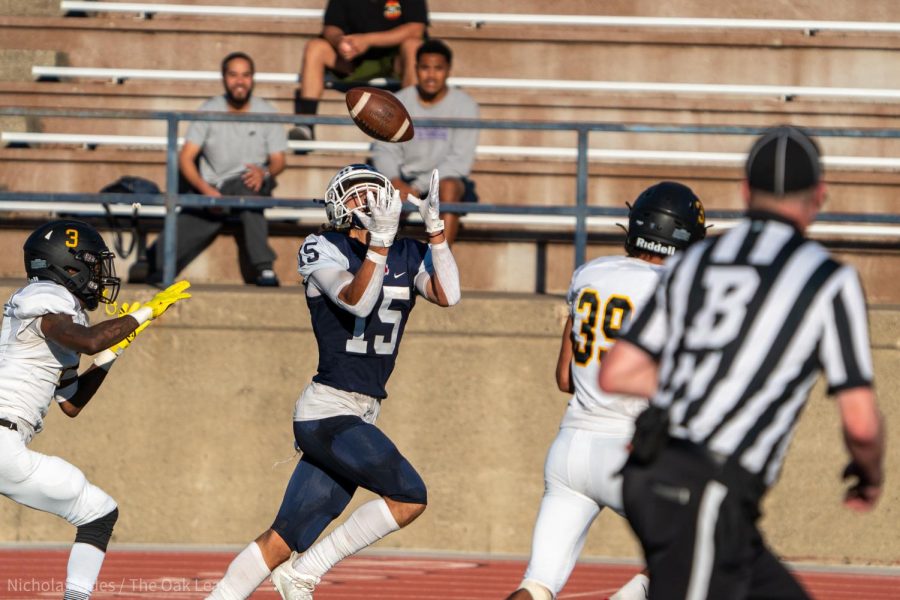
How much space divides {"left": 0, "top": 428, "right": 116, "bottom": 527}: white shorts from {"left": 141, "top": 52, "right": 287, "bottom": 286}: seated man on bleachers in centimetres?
329

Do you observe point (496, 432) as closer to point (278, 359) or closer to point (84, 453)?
point (278, 359)

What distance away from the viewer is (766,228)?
13.0 feet

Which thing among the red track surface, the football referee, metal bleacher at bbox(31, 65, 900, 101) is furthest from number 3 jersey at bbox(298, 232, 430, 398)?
metal bleacher at bbox(31, 65, 900, 101)

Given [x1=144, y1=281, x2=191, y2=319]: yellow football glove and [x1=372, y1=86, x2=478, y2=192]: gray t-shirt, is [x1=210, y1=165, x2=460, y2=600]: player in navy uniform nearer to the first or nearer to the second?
[x1=144, y1=281, x2=191, y2=319]: yellow football glove

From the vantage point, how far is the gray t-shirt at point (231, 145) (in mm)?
9836

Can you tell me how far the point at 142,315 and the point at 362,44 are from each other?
5.08 metres

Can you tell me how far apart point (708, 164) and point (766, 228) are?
295 inches

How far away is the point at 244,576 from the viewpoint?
624 centimetres

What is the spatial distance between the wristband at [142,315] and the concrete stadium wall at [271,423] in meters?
2.56

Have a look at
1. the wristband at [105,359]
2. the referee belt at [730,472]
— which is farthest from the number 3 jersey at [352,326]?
the referee belt at [730,472]

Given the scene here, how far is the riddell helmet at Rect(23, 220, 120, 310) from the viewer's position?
6398mm

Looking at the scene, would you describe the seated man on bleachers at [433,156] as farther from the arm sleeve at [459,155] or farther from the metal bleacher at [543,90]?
the metal bleacher at [543,90]

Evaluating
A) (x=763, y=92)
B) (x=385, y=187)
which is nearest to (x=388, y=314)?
(x=385, y=187)

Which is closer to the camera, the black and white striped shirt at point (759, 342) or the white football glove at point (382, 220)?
the black and white striped shirt at point (759, 342)
